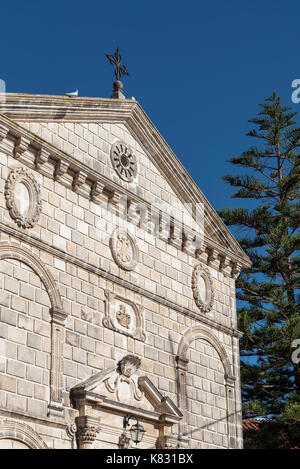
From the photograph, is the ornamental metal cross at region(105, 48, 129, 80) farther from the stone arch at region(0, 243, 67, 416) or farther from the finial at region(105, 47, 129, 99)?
the stone arch at region(0, 243, 67, 416)

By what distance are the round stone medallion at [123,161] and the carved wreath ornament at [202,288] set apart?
9.42 feet

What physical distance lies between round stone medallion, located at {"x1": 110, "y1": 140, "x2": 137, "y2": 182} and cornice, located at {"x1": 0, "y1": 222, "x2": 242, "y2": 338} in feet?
7.79

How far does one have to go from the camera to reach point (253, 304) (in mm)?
28094

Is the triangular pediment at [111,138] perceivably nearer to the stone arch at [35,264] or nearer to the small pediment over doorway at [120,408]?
the stone arch at [35,264]

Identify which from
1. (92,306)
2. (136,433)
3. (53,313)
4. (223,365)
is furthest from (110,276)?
(223,365)

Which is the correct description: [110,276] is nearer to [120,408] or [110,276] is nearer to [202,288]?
[120,408]

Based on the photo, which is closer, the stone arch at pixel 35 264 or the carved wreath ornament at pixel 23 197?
the stone arch at pixel 35 264

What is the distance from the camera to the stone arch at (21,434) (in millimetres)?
13852

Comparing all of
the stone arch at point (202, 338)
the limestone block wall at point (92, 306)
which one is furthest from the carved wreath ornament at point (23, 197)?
the stone arch at point (202, 338)

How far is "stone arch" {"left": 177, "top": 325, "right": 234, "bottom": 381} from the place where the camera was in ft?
61.1

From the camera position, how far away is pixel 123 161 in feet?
60.3

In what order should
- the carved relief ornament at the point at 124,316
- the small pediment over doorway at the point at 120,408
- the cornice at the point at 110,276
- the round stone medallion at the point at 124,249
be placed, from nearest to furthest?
the cornice at the point at 110,276
the small pediment over doorway at the point at 120,408
the carved relief ornament at the point at 124,316
the round stone medallion at the point at 124,249
